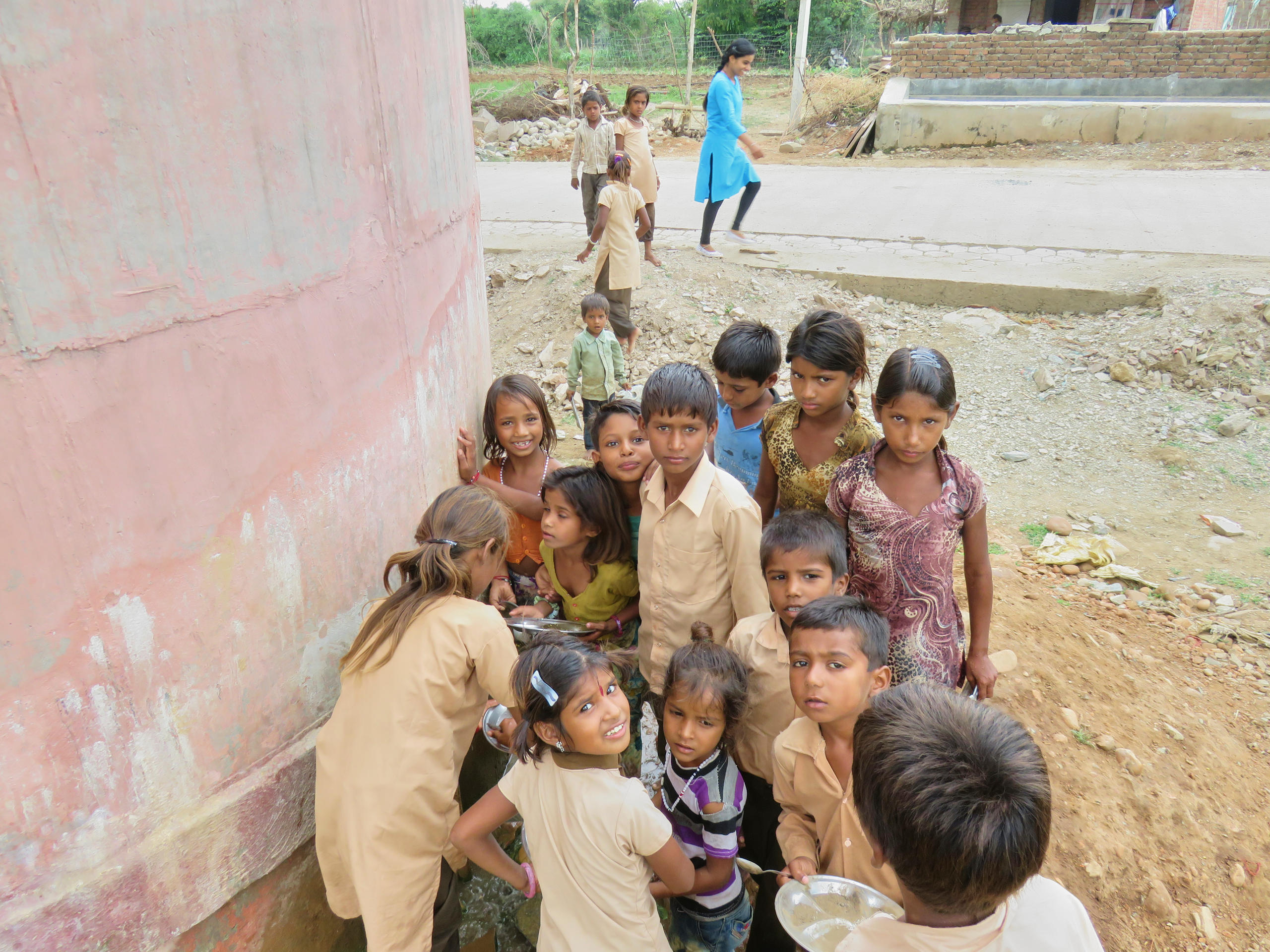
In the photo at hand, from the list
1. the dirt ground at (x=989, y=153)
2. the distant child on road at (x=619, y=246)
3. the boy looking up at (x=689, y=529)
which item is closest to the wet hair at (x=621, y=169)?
the distant child on road at (x=619, y=246)

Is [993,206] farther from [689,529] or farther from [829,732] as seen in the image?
[829,732]

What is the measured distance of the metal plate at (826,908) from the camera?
135 centimetres

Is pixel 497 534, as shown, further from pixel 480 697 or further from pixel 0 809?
pixel 0 809

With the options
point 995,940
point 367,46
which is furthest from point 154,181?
point 995,940

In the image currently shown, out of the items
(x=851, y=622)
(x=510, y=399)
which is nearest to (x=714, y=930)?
(x=851, y=622)

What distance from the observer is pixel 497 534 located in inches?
77.3

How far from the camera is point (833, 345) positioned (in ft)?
7.38

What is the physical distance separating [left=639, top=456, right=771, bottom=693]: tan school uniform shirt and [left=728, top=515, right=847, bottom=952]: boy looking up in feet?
0.19

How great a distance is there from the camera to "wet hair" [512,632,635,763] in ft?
5.31

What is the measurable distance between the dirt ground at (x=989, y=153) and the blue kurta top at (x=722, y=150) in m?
4.55

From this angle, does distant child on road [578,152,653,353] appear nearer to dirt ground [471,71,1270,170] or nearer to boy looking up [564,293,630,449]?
boy looking up [564,293,630,449]

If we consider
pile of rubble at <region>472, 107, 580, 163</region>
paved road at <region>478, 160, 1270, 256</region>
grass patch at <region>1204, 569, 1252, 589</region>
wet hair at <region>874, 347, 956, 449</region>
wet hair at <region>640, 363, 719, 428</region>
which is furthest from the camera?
pile of rubble at <region>472, 107, 580, 163</region>

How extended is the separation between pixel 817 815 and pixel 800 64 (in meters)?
15.3

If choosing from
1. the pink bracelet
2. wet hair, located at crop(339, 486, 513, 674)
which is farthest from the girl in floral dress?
the pink bracelet
